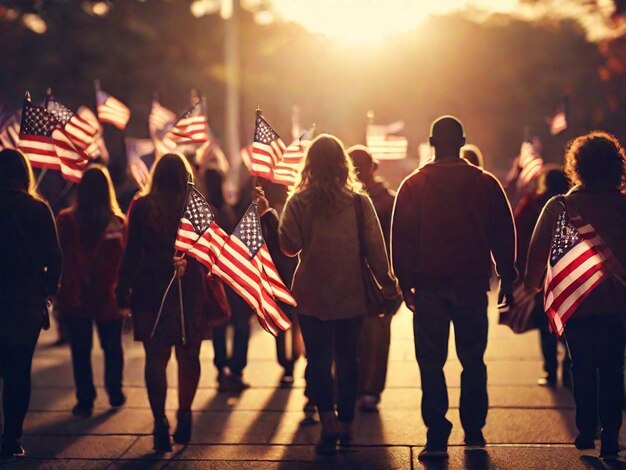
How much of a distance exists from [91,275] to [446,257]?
330 cm

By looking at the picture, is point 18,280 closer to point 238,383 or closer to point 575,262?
point 238,383

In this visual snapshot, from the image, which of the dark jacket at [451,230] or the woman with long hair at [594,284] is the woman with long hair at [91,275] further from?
the woman with long hair at [594,284]

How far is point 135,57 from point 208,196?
2615 centimetres

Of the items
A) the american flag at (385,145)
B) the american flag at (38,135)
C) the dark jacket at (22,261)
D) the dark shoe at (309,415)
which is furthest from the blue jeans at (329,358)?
the american flag at (385,145)

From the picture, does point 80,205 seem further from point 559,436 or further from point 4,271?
point 559,436

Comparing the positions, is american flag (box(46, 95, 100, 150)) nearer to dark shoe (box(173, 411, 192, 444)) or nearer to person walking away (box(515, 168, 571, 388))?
dark shoe (box(173, 411, 192, 444))

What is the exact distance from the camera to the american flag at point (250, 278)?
7086mm

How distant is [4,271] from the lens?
704cm

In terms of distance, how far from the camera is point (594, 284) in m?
6.41

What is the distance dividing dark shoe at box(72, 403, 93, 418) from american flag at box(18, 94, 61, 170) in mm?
1920

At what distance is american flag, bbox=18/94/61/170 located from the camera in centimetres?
865

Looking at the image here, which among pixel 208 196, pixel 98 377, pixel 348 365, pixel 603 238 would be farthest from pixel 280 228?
pixel 98 377

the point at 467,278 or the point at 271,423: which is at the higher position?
the point at 467,278


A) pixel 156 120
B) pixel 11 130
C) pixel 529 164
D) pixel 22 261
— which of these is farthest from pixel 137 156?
pixel 22 261
